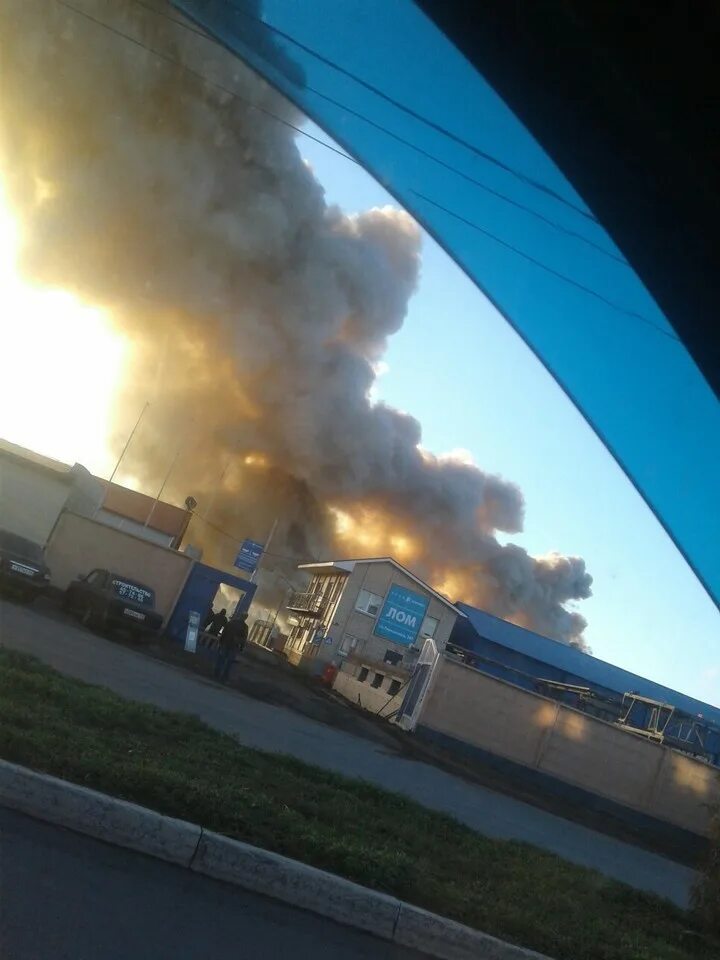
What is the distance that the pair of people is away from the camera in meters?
13.2

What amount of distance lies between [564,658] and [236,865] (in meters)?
30.0

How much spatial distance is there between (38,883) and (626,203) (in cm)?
281

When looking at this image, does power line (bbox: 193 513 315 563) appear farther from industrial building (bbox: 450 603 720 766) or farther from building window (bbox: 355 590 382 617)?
industrial building (bbox: 450 603 720 766)

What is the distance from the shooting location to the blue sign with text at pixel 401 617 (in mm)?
31266

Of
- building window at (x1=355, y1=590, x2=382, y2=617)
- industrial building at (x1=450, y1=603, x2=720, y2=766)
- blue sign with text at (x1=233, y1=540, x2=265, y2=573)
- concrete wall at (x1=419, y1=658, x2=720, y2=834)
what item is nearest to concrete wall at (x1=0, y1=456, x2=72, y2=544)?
blue sign with text at (x1=233, y1=540, x2=265, y2=573)

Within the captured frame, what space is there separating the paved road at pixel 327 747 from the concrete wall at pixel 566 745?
13.8 feet

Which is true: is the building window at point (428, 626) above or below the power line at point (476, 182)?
above

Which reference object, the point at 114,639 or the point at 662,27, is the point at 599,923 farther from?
the point at 114,639

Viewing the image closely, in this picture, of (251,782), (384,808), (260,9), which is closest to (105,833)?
(251,782)

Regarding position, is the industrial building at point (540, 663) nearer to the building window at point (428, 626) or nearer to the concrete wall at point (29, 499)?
the building window at point (428, 626)

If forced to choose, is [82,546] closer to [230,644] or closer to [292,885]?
[230,644]

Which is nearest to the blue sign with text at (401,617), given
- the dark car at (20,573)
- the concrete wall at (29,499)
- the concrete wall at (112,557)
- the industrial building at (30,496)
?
the concrete wall at (112,557)

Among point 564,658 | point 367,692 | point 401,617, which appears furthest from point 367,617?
point 367,692

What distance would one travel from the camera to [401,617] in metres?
31.4
